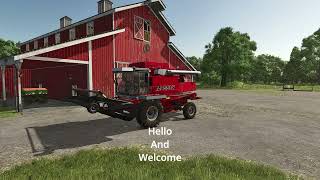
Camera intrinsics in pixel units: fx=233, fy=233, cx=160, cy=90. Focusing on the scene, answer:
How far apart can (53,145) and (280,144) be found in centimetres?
723

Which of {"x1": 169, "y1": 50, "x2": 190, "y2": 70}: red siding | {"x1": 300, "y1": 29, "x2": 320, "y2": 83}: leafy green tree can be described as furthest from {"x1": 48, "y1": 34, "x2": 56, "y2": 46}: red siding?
{"x1": 300, "y1": 29, "x2": 320, "y2": 83}: leafy green tree

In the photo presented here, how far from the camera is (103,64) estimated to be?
16828 millimetres

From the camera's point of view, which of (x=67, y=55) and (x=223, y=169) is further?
(x=67, y=55)

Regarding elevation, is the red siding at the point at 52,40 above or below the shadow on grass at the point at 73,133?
above

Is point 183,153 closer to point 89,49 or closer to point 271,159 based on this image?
point 271,159

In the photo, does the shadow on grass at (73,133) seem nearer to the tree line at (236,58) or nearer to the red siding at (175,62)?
the red siding at (175,62)

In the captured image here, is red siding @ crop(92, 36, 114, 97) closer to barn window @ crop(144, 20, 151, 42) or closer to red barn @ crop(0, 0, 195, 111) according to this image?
red barn @ crop(0, 0, 195, 111)

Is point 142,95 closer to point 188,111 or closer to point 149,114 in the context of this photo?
point 149,114

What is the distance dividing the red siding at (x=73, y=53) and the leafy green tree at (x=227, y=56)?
1651 inches

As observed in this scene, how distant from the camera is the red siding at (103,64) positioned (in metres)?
16.2

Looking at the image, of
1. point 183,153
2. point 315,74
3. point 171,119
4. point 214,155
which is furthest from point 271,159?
point 315,74

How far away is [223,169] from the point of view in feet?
17.2

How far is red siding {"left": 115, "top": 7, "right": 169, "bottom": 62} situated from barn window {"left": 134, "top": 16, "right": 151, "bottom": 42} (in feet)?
1.07

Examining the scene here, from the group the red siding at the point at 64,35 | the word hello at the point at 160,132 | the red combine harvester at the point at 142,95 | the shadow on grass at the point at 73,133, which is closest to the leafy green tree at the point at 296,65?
the red siding at the point at 64,35
